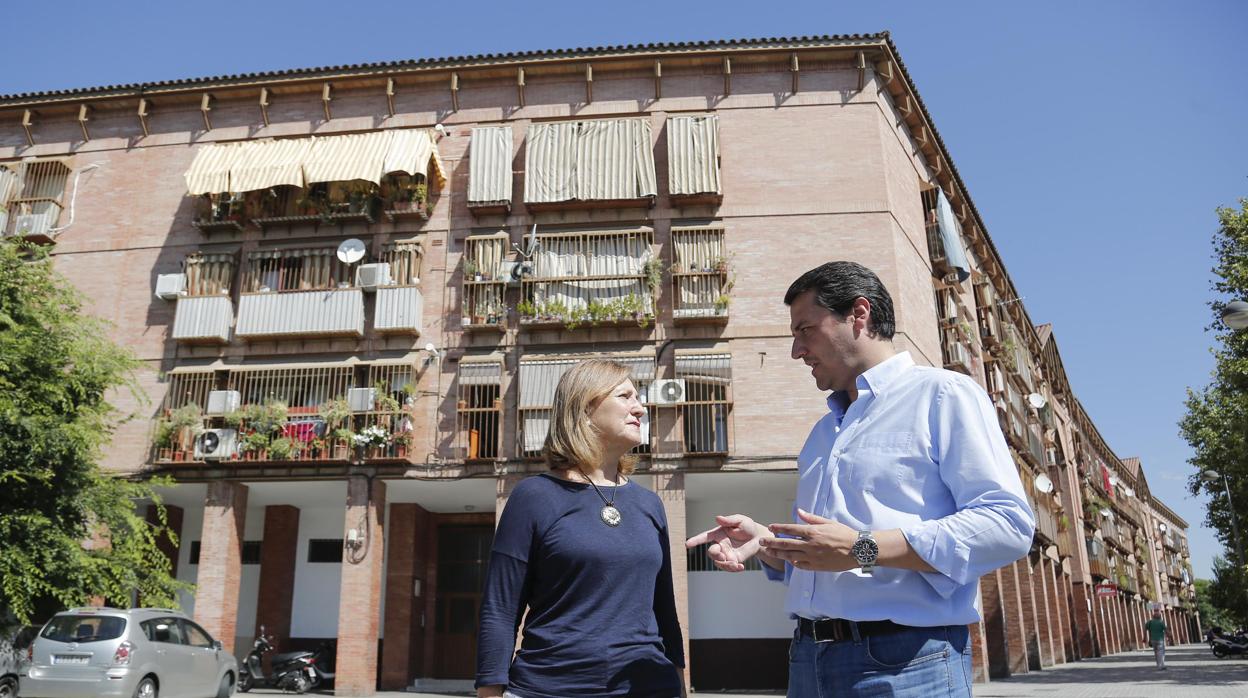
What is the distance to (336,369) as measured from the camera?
68.0 feet

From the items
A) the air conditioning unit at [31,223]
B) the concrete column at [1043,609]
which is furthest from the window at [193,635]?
the concrete column at [1043,609]

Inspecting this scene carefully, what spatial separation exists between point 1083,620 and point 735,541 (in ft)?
149

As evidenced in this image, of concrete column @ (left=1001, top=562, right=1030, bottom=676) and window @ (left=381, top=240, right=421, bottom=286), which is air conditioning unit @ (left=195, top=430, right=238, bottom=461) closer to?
window @ (left=381, top=240, right=421, bottom=286)

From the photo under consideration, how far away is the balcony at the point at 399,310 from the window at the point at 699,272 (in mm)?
5876

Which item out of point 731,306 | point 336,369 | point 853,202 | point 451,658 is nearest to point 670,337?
point 731,306

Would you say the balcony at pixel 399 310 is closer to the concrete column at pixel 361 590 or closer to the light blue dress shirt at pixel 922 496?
the concrete column at pixel 361 590

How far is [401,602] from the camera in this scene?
2139cm

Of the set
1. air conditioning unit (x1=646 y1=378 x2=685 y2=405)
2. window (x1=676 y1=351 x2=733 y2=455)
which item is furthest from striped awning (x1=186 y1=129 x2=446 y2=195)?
window (x1=676 y1=351 x2=733 y2=455)

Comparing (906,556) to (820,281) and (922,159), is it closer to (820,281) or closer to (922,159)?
(820,281)

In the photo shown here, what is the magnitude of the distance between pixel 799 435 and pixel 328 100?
1424 centimetres

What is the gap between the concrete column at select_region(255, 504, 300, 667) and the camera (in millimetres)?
22031

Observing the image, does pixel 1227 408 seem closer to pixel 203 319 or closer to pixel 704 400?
pixel 704 400

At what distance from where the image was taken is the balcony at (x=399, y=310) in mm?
20547

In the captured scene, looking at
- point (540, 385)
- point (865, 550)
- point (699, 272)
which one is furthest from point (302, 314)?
point (865, 550)
